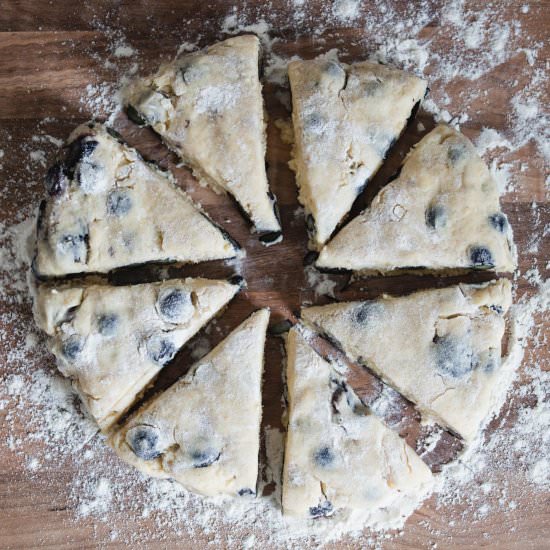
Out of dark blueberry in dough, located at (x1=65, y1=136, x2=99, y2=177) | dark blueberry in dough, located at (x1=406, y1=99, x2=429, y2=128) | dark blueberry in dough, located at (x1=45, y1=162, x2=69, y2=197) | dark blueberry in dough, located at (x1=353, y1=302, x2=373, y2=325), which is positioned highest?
dark blueberry in dough, located at (x1=65, y1=136, x2=99, y2=177)

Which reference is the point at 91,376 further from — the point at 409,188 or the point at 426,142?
the point at 426,142

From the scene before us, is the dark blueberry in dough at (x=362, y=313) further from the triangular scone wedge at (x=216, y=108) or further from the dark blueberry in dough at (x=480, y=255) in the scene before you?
the triangular scone wedge at (x=216, y=108)

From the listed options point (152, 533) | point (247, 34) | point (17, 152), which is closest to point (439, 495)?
point (152, 533)

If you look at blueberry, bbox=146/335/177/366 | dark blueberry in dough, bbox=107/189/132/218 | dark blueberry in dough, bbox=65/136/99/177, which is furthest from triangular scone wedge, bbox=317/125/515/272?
dark blueberry in dough, bbox=65/136/99/177

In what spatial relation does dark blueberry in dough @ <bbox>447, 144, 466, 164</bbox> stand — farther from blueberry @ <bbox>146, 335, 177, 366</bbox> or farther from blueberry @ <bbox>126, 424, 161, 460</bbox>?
blueberry @ <bbox>126, 424, 161, 460</bbox>

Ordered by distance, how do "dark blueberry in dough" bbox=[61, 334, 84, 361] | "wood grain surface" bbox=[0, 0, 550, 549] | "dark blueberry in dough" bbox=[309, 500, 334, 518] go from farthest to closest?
"wood grain surface" bbox=[0, 0, 550, 549] < "dark blueberry in dough" bbox=[309, 500, 334, 518] < "dark blueberry in dough" bbox=[61, 334, 84, 361]

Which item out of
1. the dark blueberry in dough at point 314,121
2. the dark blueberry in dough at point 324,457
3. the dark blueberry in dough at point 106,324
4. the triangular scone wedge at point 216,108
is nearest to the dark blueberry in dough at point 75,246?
the dark blueberry in dough at point 106,324
